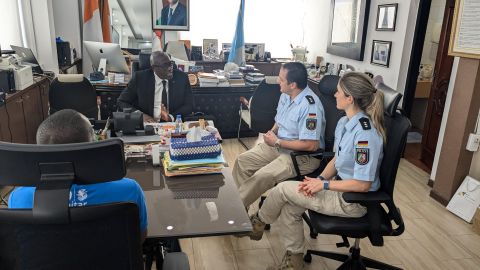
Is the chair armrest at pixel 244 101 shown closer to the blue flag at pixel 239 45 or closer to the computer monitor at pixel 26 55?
the blue flag at pixel 239 45

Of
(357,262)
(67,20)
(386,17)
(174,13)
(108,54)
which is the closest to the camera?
(357,262)

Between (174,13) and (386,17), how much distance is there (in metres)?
3.29

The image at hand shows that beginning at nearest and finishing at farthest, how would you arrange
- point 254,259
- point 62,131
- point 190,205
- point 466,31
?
point 62,131 → point 190,205 → point 254,259 → point 466,31

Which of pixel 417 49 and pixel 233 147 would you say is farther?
pixel 233 147

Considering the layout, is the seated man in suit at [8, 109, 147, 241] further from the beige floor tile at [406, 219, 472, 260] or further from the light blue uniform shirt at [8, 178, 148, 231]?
the beige floor tile at [406, 219, 472, 260]

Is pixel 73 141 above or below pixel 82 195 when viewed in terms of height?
above

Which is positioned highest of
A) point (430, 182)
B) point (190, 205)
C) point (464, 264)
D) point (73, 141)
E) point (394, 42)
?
point (394, 42)

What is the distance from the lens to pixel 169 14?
240 inches

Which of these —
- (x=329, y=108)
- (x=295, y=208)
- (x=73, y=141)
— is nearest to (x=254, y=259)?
(x=295, y=208)

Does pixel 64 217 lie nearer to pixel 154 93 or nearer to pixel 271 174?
pixel 271 174

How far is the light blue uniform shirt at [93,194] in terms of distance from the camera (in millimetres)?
1065

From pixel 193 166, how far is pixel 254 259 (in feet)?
3.12

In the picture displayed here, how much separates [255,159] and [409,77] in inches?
89.9

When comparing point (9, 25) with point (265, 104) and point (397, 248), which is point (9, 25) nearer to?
point (265, 104)
